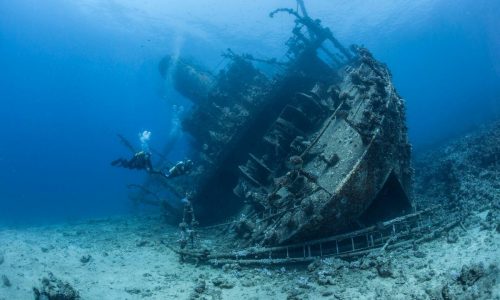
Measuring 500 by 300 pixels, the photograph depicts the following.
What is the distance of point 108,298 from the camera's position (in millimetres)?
6492

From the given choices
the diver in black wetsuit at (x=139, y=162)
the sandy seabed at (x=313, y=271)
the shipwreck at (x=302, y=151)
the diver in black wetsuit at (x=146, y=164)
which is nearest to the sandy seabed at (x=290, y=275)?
the sandy seabed at (x=313, y=271)

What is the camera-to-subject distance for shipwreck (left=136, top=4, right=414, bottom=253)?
701cm

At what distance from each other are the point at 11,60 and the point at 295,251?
10237cm

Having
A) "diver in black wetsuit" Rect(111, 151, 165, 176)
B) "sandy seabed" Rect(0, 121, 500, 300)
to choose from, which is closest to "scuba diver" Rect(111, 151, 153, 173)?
"diver in black wetsuit" Rect(111, 151, 165, 176)

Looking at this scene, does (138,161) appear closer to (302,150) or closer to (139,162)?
(139,162)

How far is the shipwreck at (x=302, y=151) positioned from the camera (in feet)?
23.0

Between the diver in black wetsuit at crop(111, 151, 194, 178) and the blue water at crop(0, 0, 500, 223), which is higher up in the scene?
the blue water at crop(0, 0, 500, 223)

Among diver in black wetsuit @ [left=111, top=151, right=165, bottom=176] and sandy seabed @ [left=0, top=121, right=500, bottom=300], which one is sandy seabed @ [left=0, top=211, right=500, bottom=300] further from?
diver in black wetsuit @ [left=111, top=151, right=165, bottom=176]

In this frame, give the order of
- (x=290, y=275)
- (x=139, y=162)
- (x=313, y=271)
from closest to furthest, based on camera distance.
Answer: (x=313, y=271) < (x=290, y=275) < (x=139, y=162)

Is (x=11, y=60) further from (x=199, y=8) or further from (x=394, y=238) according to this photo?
(x=394, y=238)

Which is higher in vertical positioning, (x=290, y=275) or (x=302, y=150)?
(x=302, y=150)

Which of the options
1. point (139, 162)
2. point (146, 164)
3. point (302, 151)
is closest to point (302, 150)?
point (302, 151)

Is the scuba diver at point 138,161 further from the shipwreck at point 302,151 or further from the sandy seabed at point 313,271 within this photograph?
the sandy seabed at point 313,271

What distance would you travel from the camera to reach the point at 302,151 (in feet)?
29.6
